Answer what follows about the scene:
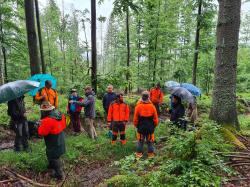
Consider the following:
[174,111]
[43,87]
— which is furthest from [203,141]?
[43,87]

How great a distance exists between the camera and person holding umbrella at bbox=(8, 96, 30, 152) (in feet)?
28.6

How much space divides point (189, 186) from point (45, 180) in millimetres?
4426

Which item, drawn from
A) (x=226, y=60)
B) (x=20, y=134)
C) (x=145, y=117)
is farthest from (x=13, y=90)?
(x=226, y=60)

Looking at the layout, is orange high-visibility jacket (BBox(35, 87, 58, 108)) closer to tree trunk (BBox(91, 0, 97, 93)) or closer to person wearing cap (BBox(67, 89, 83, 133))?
person wearing cap (BBox(67, 89, 83, 133))

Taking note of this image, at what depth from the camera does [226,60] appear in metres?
7.82

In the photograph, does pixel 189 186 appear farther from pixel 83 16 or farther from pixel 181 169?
pixel 83 16

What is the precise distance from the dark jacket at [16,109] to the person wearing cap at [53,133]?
5.49 feet

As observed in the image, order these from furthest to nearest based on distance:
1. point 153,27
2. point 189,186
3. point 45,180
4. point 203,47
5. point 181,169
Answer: point 153,27, point 203,47, point 45,180, point 181,169, point 189,186

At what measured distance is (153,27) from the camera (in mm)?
23422

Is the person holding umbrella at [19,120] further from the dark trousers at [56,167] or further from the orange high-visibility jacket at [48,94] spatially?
the dark trousers at [56,167]

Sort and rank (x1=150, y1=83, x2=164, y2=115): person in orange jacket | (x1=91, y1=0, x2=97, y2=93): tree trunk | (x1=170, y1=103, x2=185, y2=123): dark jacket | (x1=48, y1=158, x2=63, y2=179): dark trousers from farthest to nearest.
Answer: (x1=150, y1=83, x2=164, y2=115): person in orange jacket < (x1=91, y1=0, x2=97, y2=93): tree trunk < (x1=170, y1=103, x2=185, y2=123): dark jacket < (x1=48, y1=158, x2=63, y2=179): dark trousers

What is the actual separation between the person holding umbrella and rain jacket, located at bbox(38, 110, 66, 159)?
73.1 inches

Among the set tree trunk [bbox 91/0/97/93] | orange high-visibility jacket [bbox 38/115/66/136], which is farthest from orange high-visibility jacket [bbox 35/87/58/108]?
tree trunk [bbox 91/0/97/93]

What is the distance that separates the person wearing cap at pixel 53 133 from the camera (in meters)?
7.22
